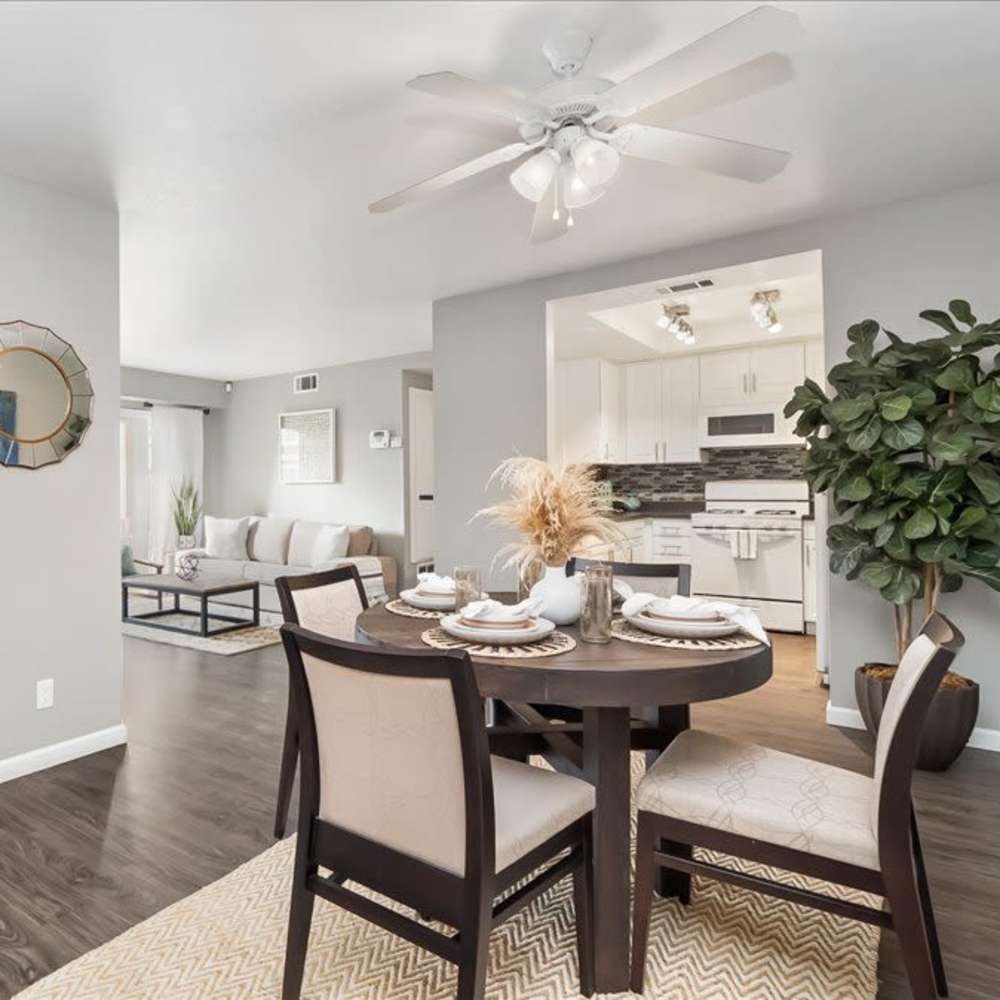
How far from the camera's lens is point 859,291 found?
3.21 metres

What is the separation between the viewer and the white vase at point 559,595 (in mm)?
1872

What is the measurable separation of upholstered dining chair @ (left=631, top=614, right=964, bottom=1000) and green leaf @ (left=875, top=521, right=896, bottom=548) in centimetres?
130

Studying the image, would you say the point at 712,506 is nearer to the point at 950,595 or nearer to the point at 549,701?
the point at 950,595

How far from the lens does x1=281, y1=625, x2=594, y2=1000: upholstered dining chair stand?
1.21 metres

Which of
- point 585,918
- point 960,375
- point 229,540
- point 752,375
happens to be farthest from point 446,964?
point 229,540

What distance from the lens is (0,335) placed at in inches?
106

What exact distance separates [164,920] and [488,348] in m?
3.42

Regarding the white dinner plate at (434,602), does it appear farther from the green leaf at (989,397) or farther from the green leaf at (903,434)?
the green leaf at (989,397)

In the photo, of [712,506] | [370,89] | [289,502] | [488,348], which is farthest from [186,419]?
[370,89]

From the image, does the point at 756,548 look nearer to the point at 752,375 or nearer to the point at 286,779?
the point at 752,375

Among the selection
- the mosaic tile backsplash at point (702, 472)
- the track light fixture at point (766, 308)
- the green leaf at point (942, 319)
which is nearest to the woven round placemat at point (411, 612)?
the green leaf at point (942, 319)

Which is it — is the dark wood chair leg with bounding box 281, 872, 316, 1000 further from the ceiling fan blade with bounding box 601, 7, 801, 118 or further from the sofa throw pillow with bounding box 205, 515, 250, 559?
the sofa throw pillow with bounding box 205, 515, 250, 559

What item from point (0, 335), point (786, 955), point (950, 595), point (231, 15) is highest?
point (231, 15)

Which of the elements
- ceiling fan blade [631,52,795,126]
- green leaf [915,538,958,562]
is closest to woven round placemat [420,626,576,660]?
ceiling fan blade [631,52,795,126]
